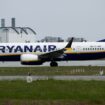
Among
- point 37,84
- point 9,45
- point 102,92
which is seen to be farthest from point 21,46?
point 102,92

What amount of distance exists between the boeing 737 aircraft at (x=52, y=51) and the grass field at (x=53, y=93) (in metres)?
31.4

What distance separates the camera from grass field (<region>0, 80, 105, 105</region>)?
22156 mm

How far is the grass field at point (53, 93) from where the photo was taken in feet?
72.7

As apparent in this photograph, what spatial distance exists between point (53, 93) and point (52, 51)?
37.9 metres

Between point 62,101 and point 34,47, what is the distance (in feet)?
134

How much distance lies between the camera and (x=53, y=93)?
83.1ft

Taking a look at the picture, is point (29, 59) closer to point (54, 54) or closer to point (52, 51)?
point (54, 54)

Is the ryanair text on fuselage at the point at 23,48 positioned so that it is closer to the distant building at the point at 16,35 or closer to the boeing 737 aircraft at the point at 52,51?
the boeing 737 aircraft at the point at 52,51

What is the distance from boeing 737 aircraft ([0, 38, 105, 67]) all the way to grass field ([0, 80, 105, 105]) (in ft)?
103

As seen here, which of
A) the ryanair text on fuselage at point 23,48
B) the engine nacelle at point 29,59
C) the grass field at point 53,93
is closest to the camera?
the grass field at point 53,93

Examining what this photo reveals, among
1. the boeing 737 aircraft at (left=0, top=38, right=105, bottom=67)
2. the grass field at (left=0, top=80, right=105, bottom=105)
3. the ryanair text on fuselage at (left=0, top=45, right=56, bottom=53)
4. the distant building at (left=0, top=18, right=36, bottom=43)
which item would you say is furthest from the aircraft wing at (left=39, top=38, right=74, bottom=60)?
the distant building at (left=0, top=18, right=36, bottom=43)

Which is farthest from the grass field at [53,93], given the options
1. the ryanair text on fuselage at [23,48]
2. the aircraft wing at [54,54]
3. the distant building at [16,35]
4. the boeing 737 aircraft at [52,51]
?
the distant building at [16,35]

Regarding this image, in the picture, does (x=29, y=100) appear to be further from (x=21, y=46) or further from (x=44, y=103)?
(x=21, y=46)

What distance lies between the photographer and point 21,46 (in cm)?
6306
